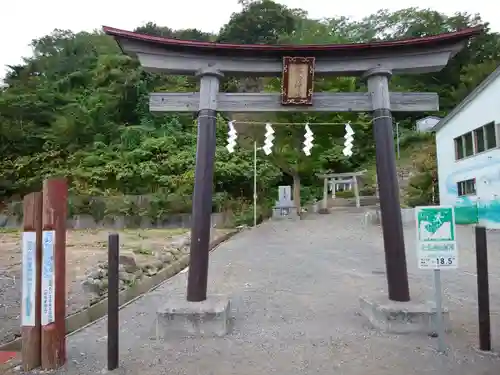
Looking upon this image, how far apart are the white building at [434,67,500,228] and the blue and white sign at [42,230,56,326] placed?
16566mm

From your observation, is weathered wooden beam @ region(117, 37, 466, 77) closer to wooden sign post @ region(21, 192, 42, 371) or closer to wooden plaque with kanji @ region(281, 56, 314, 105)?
wooden plaque with kanji @ region(281, 56, 314, 105)

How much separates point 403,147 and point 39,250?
34.8 m

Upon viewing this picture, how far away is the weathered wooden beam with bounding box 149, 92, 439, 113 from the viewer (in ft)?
18.4

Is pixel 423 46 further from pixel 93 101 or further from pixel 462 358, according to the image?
pixel 93 101

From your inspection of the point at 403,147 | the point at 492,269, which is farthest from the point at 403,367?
the point at 403,147

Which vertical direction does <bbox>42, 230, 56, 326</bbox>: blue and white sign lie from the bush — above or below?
below

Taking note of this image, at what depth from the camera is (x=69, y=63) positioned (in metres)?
38.3

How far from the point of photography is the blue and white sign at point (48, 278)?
400cm

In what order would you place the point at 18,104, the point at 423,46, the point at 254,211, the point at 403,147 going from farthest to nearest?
the point at 403,147
the point at 18,104
the point at 254,211
the point at 423,46

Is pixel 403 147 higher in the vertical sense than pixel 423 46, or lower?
higher

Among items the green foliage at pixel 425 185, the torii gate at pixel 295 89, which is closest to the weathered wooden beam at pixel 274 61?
the torii gate at pixel 295 89

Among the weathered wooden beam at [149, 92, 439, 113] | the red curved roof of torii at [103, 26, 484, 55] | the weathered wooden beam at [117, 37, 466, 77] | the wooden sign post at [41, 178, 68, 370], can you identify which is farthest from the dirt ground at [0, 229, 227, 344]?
the red curved roof of torii at [103, 26, 484, 55]

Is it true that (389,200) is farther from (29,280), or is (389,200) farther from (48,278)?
(29,280)

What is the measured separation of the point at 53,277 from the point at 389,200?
4249mm
